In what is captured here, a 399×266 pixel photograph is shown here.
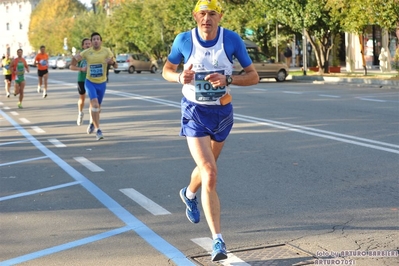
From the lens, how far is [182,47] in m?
6.09

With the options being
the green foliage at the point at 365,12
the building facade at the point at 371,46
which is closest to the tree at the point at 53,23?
the building facade at the point at 371,46

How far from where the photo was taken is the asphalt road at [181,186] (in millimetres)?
6086

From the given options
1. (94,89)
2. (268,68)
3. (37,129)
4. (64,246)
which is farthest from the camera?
(268,68)

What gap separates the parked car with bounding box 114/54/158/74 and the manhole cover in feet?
172

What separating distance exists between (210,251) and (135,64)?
173 ft

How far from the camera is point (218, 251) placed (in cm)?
554

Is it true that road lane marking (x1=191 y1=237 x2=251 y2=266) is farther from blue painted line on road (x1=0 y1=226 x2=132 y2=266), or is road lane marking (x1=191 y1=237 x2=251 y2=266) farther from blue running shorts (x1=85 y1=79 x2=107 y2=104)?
blue running shorts (x1=85 y1=79 x2=107 y2=104)

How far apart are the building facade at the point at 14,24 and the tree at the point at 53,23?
41.0 metres

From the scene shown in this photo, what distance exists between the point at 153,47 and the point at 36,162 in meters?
53.2

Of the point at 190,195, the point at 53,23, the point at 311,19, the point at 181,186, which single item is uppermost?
the point at 53,23

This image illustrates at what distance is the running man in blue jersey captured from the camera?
5.89m

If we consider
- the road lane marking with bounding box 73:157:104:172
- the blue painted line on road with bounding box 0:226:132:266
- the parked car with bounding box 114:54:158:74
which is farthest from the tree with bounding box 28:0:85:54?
the blue painted line on road with bounding box 0:226:132:266

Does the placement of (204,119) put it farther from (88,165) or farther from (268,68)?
(268,68)

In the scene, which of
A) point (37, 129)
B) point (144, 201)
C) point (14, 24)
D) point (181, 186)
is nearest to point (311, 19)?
point (37, 129)
